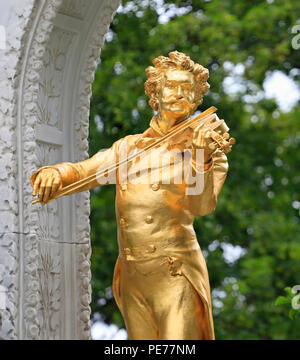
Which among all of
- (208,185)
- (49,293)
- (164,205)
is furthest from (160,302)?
(49,293)

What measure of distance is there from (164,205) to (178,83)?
0.66m

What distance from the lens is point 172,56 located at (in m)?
6.12

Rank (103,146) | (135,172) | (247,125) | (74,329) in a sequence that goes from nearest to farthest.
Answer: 1. (135,172)
2. (74,329)
3. (103,146)
4. (247,125)

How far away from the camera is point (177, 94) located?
19.9ft

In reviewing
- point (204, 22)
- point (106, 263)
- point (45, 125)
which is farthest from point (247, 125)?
point (45, 125)

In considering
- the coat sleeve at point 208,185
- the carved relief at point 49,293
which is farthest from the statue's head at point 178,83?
the carved relief at point 49,293

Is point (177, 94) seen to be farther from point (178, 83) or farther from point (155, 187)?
point (155, 187)

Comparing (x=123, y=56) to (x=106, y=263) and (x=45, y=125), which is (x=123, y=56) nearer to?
Result: (x=106, y=263)

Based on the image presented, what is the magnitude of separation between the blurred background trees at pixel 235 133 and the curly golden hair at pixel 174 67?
17.8ft

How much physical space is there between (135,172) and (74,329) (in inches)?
41.3

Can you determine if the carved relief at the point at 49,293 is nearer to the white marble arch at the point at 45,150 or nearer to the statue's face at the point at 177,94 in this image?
the white marble arch at the point at 45,150

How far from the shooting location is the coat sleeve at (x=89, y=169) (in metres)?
6.08

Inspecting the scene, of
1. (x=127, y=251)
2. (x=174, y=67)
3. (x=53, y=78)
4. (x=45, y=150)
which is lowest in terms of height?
(x=127, y=251)

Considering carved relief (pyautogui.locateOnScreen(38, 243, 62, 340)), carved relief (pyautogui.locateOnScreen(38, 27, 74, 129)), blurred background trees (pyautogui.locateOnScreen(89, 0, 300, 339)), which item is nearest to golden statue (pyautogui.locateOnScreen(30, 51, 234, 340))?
carved relief (pyautogui.locateOnScreen(38, 243, 62, 340))
